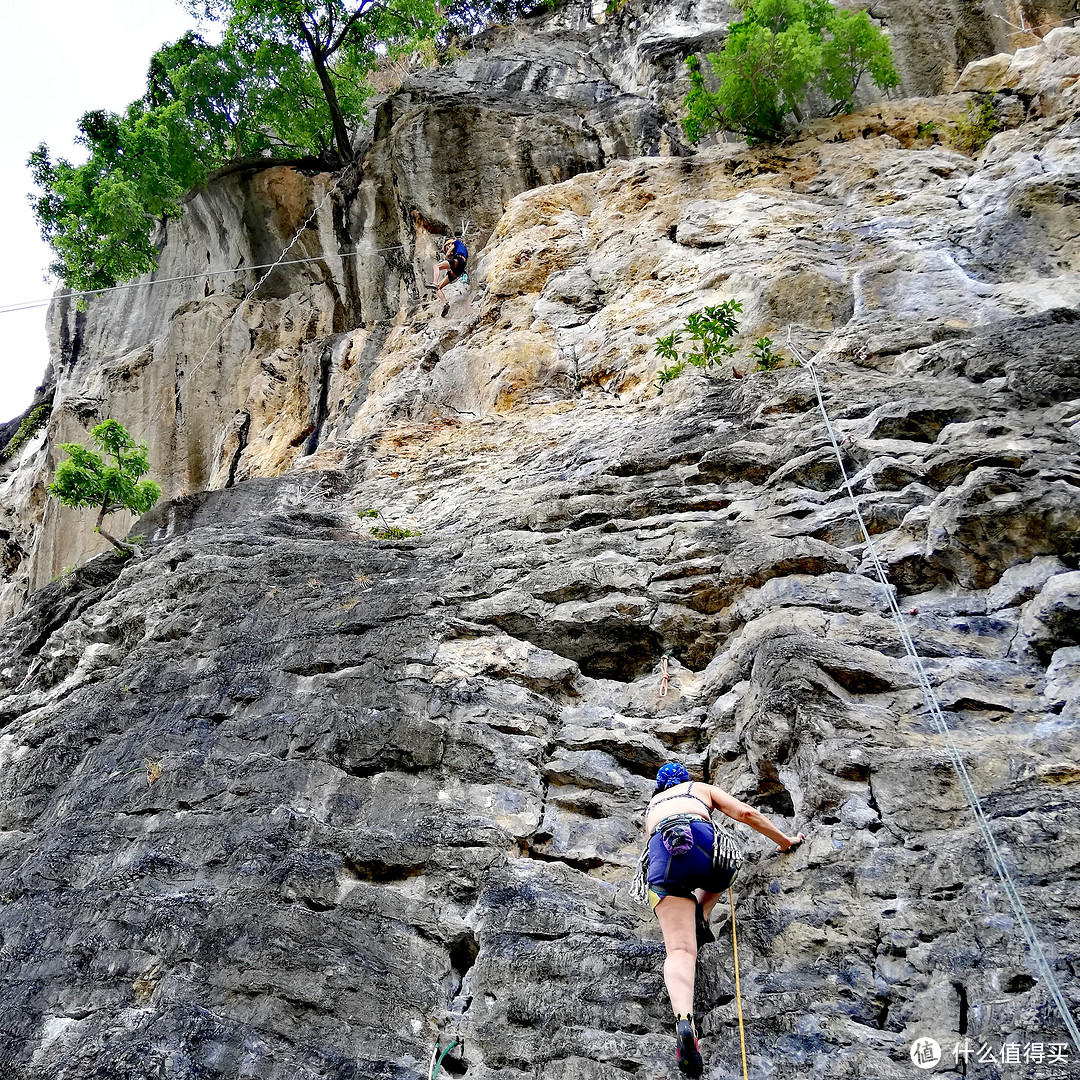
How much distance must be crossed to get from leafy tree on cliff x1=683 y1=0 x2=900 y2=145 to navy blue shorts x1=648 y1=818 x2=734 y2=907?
11.2 m

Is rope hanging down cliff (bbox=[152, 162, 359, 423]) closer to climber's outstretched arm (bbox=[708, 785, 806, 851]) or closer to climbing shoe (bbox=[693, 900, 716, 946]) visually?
climber's outstretched arm (bbox=[708, 785, 806, 851])

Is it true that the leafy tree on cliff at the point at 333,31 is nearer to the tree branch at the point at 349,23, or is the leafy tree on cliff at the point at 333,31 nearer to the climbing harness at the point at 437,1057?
the tree branch at the point at 349,23

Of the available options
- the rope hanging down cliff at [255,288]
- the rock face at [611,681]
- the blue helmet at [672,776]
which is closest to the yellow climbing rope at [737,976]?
the rock face at [611,681]

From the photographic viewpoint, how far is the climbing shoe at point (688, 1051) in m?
3.99

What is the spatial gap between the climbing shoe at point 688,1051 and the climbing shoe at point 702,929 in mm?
579

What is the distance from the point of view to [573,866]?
5.48 meters

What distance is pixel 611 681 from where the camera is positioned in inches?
262

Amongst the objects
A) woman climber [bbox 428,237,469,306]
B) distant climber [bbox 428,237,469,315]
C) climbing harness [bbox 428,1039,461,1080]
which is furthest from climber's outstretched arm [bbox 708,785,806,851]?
woman climber [bbox 428,237,469,306]

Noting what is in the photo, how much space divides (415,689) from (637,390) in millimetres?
4842

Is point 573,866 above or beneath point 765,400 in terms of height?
beneath

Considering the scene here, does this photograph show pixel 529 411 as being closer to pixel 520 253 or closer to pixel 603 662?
pixel 520 253

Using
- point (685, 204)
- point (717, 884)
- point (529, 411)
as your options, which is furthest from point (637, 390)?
point (717, 884)

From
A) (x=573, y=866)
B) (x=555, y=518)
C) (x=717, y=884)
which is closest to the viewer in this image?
(x=717, y=884)

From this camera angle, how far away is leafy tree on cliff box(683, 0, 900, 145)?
12.3 m
